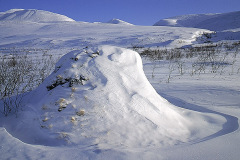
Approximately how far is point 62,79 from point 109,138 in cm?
73

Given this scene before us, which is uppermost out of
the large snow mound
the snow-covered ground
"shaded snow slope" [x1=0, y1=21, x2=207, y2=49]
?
the large snow mound

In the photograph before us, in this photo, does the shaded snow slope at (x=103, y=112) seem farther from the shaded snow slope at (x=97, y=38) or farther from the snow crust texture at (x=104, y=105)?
the shaded snow slope at (x=97, y=38)

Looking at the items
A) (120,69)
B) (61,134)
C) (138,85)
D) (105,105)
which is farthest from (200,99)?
(61,134)

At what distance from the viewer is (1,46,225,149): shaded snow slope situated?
4.14 ft

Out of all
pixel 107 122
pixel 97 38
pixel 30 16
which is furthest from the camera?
pixel 30 16

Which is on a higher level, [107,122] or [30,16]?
[30,16]

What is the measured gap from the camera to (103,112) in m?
1.38

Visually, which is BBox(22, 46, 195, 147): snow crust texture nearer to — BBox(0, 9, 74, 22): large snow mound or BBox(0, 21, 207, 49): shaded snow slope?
BBox(0, 21, 207, 49): shaded snow slope

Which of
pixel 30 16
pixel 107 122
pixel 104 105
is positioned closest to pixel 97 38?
pixel 104 105

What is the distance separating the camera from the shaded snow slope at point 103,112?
1.26 meters

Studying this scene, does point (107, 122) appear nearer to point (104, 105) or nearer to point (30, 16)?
point (104, 105)

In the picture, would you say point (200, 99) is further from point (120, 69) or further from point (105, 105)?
point (105, 105)

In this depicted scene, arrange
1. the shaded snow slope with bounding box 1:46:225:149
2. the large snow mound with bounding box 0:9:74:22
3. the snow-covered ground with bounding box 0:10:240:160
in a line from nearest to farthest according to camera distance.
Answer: the snow-covered ground with bounding box 0:10:240:160, the shaded snow slope with bounding box 1:46:225:149, the large snow mound with bounding box 0:9:74:22

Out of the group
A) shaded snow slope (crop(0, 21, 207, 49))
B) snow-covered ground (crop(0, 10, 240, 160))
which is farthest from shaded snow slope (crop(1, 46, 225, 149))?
shaded snow slope (crop(0, 21, 207, 49))
